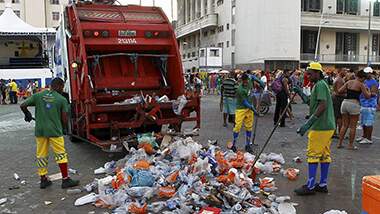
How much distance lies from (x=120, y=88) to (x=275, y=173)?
11.0 feet

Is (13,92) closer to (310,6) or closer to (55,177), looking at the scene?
(55,177)

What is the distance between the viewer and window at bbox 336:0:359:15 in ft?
153

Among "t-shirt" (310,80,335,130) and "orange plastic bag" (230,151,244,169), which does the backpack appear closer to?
"orange plastic bag" (230,151,244,169)

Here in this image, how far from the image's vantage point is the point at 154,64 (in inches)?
348

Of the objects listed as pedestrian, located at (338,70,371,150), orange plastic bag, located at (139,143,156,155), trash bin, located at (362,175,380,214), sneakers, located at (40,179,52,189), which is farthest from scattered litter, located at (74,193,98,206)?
pedestrian, located at (338,70,371,150)

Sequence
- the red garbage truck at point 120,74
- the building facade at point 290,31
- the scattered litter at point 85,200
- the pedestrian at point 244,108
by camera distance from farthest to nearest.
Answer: the building facade at point 290,31 → the pedestrian at point 244,108 → the red garbage truck at point 120,74 → the scattered litter at point 85,200

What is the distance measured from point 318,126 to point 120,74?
4215 millimetres

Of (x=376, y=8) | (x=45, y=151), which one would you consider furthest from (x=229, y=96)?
(x=376, y=8)

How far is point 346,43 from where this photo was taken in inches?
1871

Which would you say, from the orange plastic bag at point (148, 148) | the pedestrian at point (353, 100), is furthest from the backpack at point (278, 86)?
the orange plastic bag at point (148, 148)

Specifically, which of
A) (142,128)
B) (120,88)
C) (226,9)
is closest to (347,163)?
(142,128)

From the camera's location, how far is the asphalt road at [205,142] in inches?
216

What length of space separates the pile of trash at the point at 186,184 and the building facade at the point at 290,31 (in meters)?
35.0

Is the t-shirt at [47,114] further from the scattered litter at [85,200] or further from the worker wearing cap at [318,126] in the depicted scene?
the worker wearing cap at [318,126]
